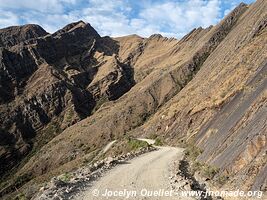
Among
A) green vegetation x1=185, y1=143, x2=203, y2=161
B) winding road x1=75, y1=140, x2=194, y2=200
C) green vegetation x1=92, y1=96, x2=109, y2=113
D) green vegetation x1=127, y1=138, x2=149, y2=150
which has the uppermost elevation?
green vegetation x1=92, y1=96, x2=109, y2=113

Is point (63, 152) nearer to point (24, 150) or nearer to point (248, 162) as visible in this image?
point (24, 150)

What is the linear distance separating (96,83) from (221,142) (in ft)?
530

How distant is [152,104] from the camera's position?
119250mm

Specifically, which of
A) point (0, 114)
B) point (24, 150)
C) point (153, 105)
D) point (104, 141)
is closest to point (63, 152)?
point (104, 141)

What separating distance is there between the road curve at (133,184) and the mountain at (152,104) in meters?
2.80

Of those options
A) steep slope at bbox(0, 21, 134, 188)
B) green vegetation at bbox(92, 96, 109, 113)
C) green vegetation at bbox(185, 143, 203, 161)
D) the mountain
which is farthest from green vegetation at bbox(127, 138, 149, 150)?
green vegetation at bbox(92, 96, 109, 113)

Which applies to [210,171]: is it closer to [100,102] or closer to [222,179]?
[222,179]

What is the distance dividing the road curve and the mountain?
280cm

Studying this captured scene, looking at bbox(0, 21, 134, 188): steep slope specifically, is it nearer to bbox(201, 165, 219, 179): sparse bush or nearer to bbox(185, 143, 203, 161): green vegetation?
bbox(185, 143, 203, 161): green vegetation

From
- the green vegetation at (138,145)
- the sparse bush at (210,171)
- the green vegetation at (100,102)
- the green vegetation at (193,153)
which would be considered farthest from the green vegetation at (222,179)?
the green vegetation at (100,102)

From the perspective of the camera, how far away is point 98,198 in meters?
17.5

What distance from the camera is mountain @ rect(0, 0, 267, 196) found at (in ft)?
72.4

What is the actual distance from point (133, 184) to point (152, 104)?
326 feet

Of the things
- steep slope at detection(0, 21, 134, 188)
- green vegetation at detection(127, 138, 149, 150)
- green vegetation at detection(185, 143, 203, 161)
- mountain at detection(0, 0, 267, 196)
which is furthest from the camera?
steep slope at detection(0, 21, 134, 188)
